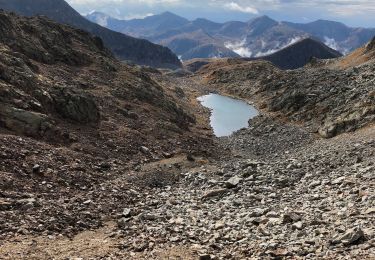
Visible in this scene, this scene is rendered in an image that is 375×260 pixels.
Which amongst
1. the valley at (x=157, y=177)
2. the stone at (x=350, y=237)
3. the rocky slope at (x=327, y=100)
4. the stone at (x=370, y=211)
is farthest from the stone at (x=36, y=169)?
the rocky slope at (x=327, y=100)

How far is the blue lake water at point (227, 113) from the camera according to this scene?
7719 cm

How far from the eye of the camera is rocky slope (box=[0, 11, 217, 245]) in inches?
968

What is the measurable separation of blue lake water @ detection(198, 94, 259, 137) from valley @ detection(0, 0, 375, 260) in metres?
8.64

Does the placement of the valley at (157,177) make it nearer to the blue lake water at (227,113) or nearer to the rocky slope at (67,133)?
the rocky slope at (67,133)

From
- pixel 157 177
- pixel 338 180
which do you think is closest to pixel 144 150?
pixel 157 177

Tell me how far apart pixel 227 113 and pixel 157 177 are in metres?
63.4

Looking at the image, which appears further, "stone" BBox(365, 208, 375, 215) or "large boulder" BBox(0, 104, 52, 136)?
"large boulder" BBox(0, 104, 52, 136)

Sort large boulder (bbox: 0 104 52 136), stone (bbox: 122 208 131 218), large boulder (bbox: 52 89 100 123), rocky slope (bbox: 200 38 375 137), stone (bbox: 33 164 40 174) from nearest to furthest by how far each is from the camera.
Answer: stone (bbox: 122 208 131 218) < stone (bbox: 33 164 40 174) < large boulder (bbox: 0 104 52 136) < large boulder (bbox: 52 89 100 123) < rocky slope (bbox: 200 38 375 137)

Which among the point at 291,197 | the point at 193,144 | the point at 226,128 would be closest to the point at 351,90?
the point at 226,128

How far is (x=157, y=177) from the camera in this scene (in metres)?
34.5

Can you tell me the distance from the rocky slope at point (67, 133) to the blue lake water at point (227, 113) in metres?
8.83

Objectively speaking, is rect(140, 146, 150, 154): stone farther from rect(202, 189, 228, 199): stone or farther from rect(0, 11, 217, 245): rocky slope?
rect(202, 189, 228, 199): stone

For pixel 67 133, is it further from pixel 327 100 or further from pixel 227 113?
pixel 227 113

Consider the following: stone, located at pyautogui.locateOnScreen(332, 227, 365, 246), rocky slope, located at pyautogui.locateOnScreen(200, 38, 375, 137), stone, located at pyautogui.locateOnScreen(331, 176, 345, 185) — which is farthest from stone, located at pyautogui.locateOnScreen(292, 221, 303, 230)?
rocky slope, located at pyautogui.locateOnScreen(200, 38, 375, 137)
